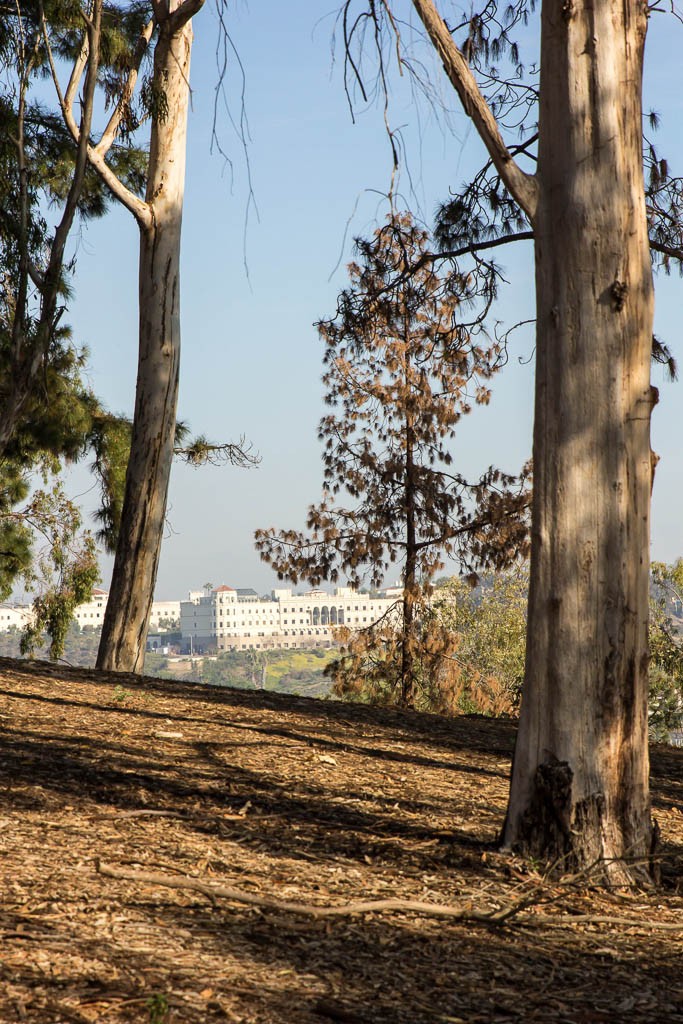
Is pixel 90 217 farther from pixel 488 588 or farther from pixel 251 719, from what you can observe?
pixel 488 588

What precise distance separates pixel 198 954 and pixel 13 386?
5.95 m

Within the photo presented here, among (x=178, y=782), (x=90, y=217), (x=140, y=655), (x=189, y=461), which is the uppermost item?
(x=90, y=217)

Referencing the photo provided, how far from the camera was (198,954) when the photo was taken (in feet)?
9.21

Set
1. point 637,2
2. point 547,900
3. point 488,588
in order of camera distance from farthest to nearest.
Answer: point 488,588 → point 637,2 → point 547,900

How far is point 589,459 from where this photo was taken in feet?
13.0

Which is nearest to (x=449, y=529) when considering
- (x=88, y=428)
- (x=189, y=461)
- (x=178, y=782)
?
(x=189, y=461)

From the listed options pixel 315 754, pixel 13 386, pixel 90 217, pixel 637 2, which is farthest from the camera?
pixel 90 217

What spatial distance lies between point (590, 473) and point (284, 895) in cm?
191

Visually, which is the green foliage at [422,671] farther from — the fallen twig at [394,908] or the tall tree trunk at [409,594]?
the fallen twig at [394,908]

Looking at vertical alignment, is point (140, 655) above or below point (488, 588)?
below

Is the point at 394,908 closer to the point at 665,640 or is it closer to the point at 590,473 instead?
the point at 590,473

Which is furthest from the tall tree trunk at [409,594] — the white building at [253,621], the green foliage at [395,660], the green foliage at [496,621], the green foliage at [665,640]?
the white building at [253,621]

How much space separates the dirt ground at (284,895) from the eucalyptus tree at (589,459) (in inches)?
12.4

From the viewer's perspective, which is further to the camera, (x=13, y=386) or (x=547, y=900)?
(x=13, y=386)
